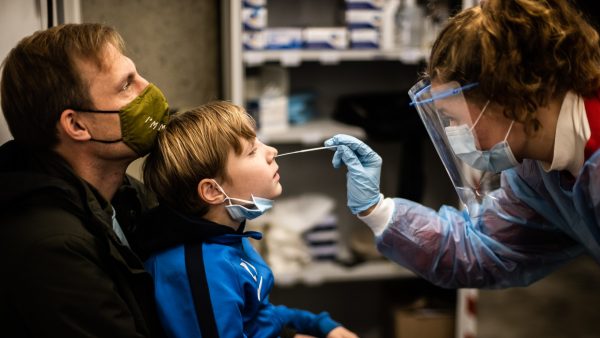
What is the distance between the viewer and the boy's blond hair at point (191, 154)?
154 cm

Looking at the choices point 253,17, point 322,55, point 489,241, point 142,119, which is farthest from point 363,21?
point 142,119

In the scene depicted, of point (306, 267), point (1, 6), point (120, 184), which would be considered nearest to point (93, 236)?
point (120, 184)

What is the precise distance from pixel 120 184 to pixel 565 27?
1104 mm

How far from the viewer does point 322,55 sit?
268cm

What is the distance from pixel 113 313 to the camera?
1264 millimetres

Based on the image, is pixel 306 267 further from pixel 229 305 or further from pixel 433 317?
pixel 229 305

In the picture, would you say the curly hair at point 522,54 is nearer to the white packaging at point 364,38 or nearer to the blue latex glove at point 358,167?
the blue latex glove at point 358,167

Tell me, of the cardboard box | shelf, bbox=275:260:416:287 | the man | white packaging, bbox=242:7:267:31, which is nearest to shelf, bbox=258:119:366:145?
white packaging, bbox=242:7:267:31

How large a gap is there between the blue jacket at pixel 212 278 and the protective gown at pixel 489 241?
43 cm

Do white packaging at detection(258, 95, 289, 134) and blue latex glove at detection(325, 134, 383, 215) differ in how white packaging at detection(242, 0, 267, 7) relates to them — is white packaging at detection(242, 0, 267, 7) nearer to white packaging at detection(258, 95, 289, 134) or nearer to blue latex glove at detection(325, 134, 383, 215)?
white packaging at detection(258, 95, 289, 134)

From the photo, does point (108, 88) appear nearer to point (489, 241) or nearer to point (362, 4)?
point (489, 241)

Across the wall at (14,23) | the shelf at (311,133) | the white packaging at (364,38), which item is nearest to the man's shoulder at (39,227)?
the wall at (14,23)

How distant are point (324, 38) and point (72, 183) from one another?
156cm

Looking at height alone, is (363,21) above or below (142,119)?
above
